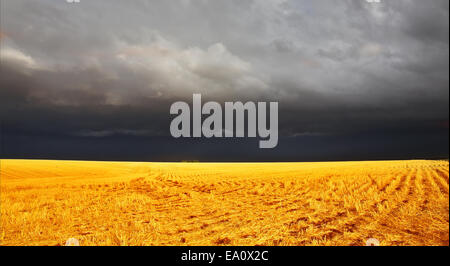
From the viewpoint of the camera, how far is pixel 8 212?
10.4m

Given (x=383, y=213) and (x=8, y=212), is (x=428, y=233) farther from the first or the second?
(x=8, y=212)

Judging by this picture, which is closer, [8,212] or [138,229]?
[138,229]

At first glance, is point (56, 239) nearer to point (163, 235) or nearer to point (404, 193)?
point (163, 235)

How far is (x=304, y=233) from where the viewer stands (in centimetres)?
740

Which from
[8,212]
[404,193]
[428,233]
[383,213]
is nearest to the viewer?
[428,233]
